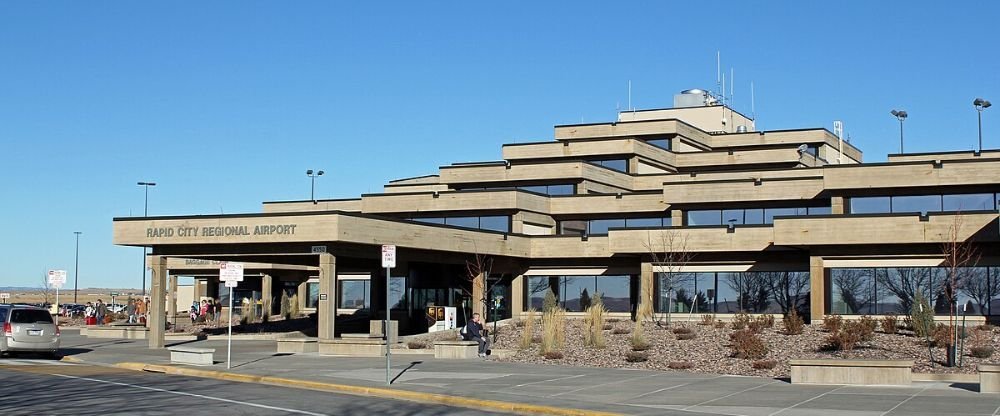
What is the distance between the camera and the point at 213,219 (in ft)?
132

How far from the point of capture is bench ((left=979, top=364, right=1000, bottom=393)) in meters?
21.8

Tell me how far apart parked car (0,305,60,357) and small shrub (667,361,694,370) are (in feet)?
61.9

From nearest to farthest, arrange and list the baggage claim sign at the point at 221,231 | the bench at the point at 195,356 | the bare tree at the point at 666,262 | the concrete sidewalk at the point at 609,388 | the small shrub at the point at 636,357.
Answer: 1. the concrete sidewalk at the point at 609,388
2. the bench at the point at 195,356
3. the small shrub at the point at 636,357
4. the baggage claim sign at the point at 221,231
5. the bare tree at the point at 666,262

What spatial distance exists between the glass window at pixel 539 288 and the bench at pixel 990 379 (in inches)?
1356

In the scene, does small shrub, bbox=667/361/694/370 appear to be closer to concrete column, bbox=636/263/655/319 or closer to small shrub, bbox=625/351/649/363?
small shrub, bbox=625/351/649/363

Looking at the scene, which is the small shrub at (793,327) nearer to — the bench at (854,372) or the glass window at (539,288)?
the bench at (854,372)

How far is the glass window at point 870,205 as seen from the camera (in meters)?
48.5

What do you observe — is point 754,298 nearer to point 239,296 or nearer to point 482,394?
point 482,394

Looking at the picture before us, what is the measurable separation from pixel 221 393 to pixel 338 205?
47606 millimetres

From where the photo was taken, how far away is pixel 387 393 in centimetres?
2356

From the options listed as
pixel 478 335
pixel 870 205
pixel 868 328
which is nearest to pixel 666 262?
pixel 870 205

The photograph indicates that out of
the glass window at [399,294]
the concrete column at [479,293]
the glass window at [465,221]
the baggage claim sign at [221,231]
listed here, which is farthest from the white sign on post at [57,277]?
the glass window at [465,221]

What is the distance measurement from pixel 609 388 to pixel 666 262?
1062 inches

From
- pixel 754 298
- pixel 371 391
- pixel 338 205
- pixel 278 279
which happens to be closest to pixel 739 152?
pixel 754 298
